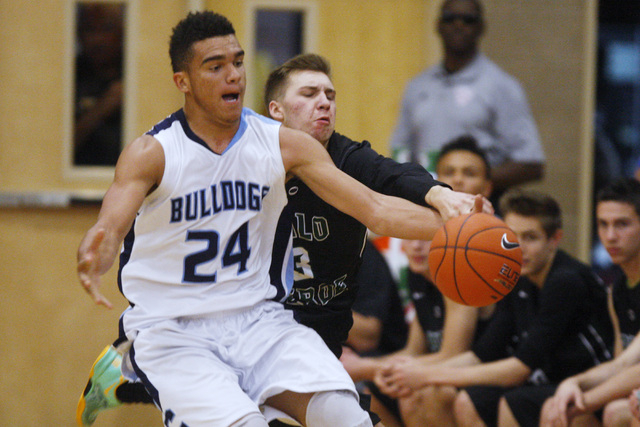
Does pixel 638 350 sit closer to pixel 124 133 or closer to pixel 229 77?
pixel 229 77

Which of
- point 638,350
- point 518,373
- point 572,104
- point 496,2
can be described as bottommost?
point 518,373

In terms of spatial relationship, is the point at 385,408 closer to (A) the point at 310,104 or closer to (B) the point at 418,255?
(B) the point at 418,255

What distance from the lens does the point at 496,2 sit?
744cm

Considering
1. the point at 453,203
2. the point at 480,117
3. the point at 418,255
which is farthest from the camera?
the point at 480,117

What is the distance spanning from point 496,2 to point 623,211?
10.1 feet

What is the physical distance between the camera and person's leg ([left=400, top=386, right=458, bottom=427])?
524 cm

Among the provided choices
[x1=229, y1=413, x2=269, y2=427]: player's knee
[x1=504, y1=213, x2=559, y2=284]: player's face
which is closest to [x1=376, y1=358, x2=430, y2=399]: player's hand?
[x1=504, y1=213, x2=559, y2=284]: player's face

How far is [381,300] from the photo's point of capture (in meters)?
5.98

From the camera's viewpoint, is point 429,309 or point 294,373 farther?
point 429,309

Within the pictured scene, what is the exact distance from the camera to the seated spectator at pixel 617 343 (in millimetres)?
4551

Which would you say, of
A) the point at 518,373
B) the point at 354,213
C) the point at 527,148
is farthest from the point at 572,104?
the point at 354,213

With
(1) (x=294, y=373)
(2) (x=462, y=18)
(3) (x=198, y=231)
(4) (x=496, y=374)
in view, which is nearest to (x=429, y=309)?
(4) (x=496, y=374)

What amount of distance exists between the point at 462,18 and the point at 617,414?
3203 millimetres

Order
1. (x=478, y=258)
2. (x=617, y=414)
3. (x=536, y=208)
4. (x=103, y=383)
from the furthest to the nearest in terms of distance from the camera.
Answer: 1. (x=536, y=208)
2. (x=617, y=414)
3. (x=103, y=383)
4. (x=478, y=258)
